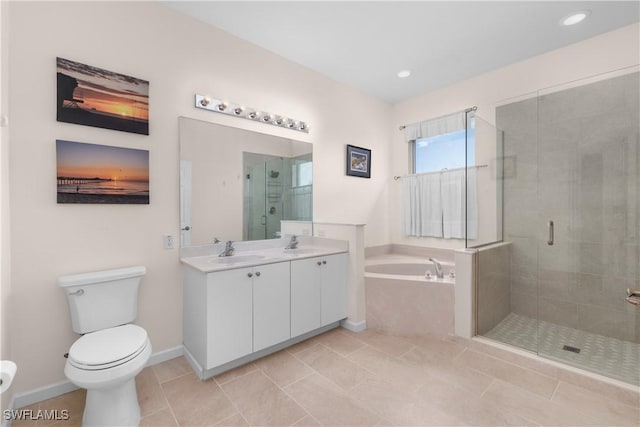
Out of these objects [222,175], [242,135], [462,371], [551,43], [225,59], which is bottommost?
[462,371]

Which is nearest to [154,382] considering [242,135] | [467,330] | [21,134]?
[21,134]

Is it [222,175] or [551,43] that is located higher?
[551,43]

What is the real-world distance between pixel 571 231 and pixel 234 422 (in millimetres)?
3034

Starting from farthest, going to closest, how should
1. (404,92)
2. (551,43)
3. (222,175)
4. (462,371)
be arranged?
(404,92) < (551,43) < (222,175) < (462,371)

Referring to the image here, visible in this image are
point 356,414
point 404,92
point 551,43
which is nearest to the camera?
point 356,414

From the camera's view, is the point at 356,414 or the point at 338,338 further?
the point at 338,338

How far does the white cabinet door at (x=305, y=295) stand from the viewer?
2.28 meters

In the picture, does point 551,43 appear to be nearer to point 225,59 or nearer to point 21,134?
point 225,59

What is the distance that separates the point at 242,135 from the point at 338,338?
2.00 m

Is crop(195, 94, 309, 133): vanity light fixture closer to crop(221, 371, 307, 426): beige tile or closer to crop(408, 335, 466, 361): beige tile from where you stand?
crop(221, 371, 307, 426): beige tile

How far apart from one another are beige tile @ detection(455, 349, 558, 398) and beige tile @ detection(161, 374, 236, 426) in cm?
167

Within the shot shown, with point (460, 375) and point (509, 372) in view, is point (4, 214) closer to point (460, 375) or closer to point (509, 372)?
point (460, 375)

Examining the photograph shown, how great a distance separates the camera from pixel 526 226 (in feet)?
8.98

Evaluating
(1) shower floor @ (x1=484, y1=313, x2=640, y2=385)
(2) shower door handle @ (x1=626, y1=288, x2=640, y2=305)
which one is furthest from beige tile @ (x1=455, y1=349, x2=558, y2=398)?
(2) shower door handle @ (x1=626, y1=288, x2=640, y2=305)
